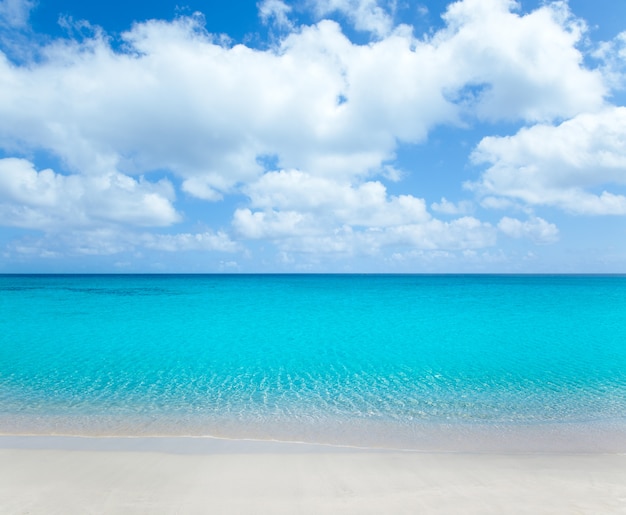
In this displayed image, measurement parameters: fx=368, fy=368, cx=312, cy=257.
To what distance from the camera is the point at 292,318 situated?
A: 112 feet

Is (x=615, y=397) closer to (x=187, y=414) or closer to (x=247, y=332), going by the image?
(x=187, y=414)

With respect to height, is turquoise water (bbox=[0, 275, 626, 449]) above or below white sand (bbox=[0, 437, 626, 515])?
below

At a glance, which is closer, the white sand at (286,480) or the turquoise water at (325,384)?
the white sand at (286,480)

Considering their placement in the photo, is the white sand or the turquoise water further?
the turquoise water

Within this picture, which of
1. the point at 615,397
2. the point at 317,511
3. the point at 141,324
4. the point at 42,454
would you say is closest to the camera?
the point at 317,511

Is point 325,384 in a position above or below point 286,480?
below

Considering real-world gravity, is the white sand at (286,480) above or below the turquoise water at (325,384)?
above

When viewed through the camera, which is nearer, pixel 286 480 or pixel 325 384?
pixel 286 480

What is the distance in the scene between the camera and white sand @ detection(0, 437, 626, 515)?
618 cm

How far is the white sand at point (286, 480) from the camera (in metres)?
6.18

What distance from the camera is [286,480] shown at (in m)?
7.02

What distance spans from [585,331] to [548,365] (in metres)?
13.2

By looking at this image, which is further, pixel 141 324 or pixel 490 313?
pixel 490 313

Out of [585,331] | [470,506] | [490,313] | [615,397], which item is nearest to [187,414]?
[470,506]
